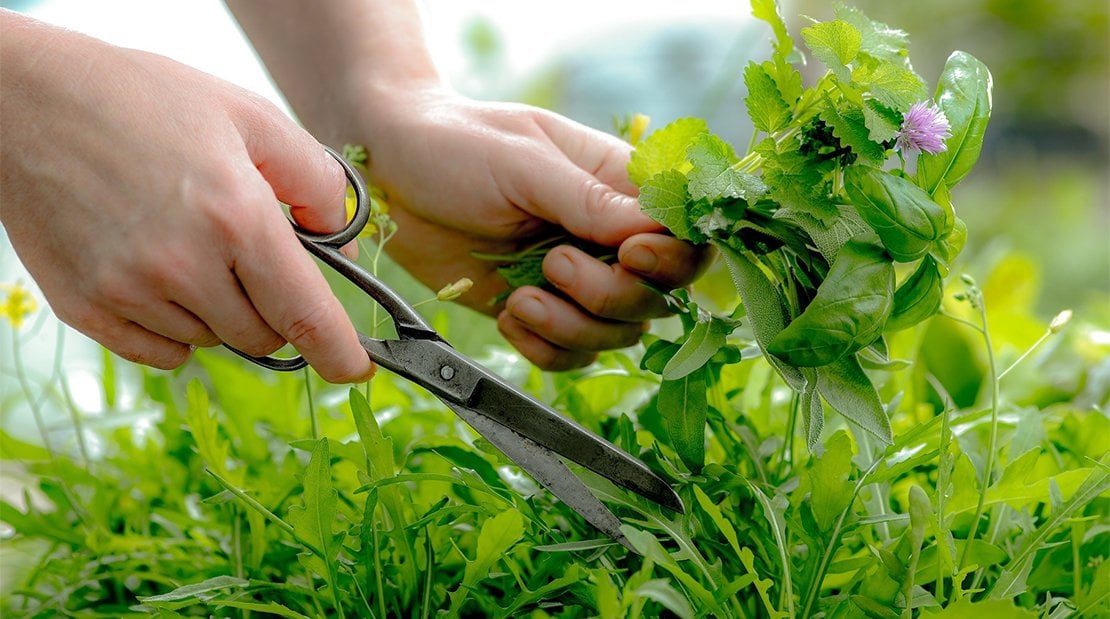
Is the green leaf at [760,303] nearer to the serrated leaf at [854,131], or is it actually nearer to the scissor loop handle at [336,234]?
the serrated leaf at [854,131]

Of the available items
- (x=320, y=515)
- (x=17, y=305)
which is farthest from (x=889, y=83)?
(x=17, y=305)

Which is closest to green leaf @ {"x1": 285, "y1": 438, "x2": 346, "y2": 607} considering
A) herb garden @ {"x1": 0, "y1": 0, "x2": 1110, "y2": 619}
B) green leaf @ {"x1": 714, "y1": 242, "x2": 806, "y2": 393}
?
herb garden @ {"x1": 0, "y1": 0, "x2": 1110, "y2": 619}

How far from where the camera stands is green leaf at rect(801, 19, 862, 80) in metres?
0.48

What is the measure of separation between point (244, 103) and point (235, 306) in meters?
0.11

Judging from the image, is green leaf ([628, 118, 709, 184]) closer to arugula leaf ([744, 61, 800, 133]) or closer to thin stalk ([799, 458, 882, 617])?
arugula leaf ([744, 61, 800, 133])

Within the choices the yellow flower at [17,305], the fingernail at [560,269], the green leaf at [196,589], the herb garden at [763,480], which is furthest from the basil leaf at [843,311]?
the yellow flower at [17,305]

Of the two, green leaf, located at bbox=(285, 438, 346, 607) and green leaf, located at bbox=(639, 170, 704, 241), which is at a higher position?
green leaf, located at bbox=(639, 170, 704, 241)

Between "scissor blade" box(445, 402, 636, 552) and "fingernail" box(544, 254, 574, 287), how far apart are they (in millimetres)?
146

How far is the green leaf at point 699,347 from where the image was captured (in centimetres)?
49

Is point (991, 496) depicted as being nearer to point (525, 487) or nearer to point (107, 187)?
point (525, 487)

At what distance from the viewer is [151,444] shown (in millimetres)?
799

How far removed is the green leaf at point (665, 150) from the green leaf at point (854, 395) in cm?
15

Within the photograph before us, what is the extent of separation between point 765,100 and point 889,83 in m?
0.06

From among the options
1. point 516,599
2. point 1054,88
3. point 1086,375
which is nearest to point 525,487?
point 516,599
